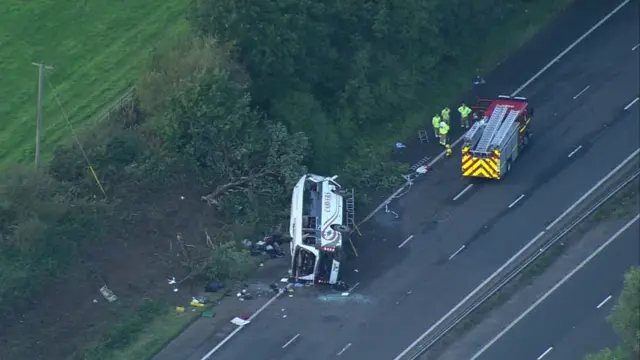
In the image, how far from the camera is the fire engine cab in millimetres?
57562

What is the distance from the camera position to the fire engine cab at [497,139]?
57.6 meters

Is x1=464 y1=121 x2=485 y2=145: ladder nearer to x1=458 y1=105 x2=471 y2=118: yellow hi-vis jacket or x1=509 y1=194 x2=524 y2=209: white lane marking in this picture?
x1=458 y1=105 x2=471 y2=118: yellow hi-vis jacket

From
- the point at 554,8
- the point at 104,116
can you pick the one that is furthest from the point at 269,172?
the point at 554,8

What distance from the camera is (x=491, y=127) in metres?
58.9

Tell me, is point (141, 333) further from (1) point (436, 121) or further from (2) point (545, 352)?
(1) point (436, 121)

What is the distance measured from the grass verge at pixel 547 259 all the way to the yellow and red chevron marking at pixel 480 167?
4022mm

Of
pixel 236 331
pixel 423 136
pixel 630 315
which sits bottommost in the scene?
pixel 630 315

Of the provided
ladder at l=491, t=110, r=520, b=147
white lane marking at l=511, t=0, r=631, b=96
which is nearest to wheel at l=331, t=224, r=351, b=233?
ladder at l=491, t=110, r=520, b=147

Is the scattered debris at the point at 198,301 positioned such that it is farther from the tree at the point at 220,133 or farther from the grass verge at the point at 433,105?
the tree at the point at 220,133

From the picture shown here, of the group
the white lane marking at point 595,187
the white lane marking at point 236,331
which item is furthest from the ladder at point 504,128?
the white lane marking at point 236,331

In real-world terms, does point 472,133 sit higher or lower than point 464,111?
lower

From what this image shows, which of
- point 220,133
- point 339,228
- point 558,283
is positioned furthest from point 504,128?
point 220,133

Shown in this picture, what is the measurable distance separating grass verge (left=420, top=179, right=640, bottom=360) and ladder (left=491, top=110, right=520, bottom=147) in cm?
454

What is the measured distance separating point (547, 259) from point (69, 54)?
21.5 metres
